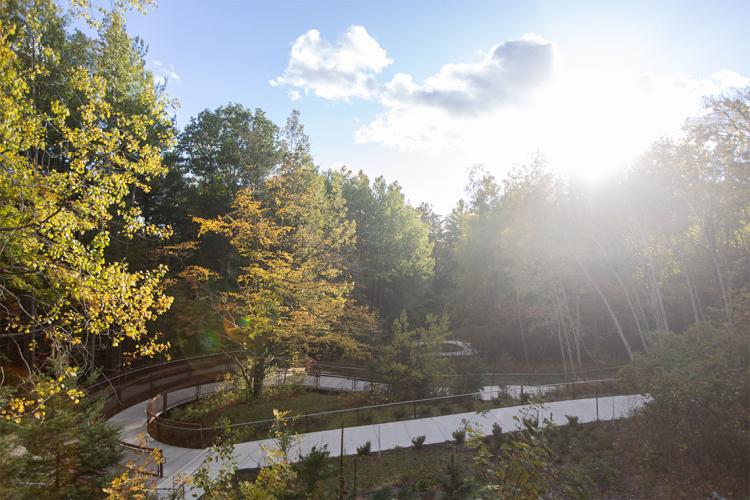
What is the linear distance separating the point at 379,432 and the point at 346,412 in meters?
3.19

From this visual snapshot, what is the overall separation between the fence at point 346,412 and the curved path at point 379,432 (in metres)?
0.38

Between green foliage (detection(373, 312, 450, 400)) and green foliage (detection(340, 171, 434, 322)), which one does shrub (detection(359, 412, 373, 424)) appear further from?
green foliage (detection(340, 171, 434, 322))

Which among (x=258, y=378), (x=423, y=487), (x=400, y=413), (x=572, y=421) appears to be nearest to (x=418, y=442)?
(x=423, y=487)

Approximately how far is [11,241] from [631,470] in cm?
1262

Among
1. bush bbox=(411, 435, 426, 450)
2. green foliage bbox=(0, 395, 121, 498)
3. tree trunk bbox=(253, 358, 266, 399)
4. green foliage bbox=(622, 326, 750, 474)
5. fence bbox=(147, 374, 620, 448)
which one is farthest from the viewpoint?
tree trunk bbox=(253, 358, 266, 399)

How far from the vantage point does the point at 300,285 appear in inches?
619

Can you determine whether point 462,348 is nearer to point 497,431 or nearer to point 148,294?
point 497,431

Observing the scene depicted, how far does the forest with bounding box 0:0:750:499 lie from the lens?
21.0 feet

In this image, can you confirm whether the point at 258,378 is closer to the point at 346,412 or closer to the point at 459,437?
the point at 346,412

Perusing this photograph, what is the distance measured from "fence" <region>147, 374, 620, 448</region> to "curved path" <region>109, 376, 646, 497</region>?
15.0 inches

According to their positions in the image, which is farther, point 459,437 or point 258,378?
point 258,378

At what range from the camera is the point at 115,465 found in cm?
789

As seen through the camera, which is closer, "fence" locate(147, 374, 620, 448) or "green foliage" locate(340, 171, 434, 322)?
"fence" locate(147, 374, 620, 448)

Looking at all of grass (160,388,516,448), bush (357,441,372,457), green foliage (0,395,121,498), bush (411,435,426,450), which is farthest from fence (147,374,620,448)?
green foliage (0,395,121,498)
